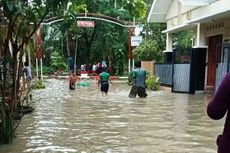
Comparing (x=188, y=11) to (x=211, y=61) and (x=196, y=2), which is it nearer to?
(x=196, y=2)

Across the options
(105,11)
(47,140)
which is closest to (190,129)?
(47,140)

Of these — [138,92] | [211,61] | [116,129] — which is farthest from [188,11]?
[116,129]

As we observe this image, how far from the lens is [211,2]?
1992 centimetres

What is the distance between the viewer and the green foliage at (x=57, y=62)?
44.1 m

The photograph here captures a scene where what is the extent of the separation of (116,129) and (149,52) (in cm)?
1777

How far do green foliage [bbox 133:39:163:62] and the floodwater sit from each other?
11793 millimetres

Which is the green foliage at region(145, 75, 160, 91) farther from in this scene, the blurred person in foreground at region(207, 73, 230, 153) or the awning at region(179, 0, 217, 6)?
the blurred person in foreground at region(207, 73, 230, 153)

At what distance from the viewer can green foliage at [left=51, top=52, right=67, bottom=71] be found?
44.1 m

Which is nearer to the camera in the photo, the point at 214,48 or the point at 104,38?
the point at 214,48

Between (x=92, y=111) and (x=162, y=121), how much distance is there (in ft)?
9.57

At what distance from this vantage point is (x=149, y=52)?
90.8 ft

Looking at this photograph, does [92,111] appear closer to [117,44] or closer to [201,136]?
[201,136]

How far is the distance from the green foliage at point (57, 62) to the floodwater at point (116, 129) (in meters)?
28.3

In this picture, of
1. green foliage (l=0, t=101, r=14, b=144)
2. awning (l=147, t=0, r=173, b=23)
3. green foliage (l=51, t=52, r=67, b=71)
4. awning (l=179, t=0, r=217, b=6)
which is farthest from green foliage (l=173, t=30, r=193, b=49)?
green foliage (l=0, t=101, r=14, b=144)
